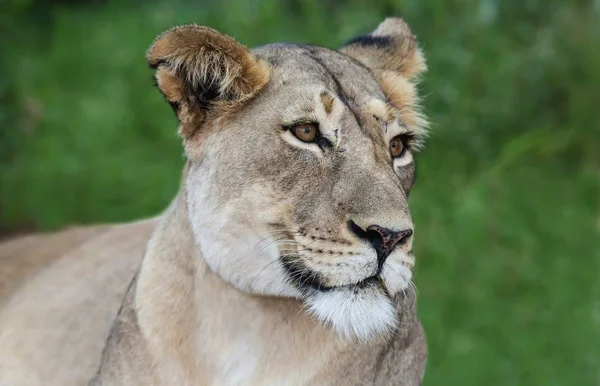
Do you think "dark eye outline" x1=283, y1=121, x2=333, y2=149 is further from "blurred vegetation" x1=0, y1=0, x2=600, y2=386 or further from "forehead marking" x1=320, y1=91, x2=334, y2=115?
"blurred vegetation" x1=0, y1=0, x2=600, y2=386

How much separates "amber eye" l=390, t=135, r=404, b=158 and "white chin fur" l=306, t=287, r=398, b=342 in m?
0.44

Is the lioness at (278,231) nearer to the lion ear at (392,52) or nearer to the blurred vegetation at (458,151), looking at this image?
the lion ear at (392,52)

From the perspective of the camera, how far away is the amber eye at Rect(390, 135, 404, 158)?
3.09m

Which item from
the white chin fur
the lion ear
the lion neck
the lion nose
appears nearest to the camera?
the lion nose

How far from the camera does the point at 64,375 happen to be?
12.6 feet

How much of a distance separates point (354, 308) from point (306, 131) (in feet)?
1.49

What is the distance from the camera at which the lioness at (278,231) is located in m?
2.77

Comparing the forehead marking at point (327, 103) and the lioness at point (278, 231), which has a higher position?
the forehead marking at point (327, 103)

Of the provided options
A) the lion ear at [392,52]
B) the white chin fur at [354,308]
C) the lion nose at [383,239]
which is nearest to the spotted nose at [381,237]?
the lion nose at [383,239]

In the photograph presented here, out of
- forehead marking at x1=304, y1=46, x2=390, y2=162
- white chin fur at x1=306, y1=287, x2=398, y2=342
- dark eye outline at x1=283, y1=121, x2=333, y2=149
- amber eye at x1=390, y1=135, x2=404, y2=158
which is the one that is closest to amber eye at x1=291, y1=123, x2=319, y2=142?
dark eye outline at x1=283, y1=121, x2=333, y2=149

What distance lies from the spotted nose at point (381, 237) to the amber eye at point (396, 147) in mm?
426

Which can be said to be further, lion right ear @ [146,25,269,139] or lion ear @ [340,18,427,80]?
lion ear @ [340,18,427,80]

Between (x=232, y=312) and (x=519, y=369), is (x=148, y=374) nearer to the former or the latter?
(x=232, y=312)

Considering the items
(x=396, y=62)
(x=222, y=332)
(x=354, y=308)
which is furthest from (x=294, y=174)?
(x=396, y=62)
